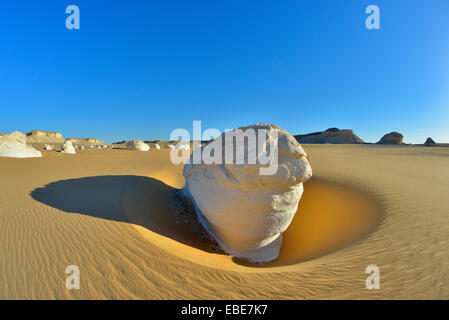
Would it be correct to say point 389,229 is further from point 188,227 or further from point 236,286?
point 188,227

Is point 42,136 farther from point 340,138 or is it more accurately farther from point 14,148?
point 340,138

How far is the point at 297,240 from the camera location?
18.9 feet

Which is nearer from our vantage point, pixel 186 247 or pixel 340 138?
pixel 186 247

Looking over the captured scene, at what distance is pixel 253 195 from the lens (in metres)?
4.46

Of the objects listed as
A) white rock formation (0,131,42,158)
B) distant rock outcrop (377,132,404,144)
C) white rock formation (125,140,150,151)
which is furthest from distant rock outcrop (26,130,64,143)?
distant rock outcrop (377,132,404,144)

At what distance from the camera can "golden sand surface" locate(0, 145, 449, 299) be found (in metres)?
2.64

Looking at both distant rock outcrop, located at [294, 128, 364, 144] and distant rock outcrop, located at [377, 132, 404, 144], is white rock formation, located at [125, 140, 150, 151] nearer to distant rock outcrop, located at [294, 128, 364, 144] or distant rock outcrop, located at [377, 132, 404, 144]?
distant rock outcrop, located at [294, 128, 364, 144]

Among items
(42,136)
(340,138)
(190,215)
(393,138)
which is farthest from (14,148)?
(42,136)

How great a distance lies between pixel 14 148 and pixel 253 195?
56.0ft

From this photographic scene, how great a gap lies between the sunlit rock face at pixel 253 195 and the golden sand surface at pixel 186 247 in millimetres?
486

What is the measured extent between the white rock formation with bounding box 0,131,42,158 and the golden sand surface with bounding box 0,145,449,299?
7.85 metres

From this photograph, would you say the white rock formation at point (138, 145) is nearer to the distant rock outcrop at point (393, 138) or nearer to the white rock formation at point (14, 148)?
the white rock formation at point (14, 148)
